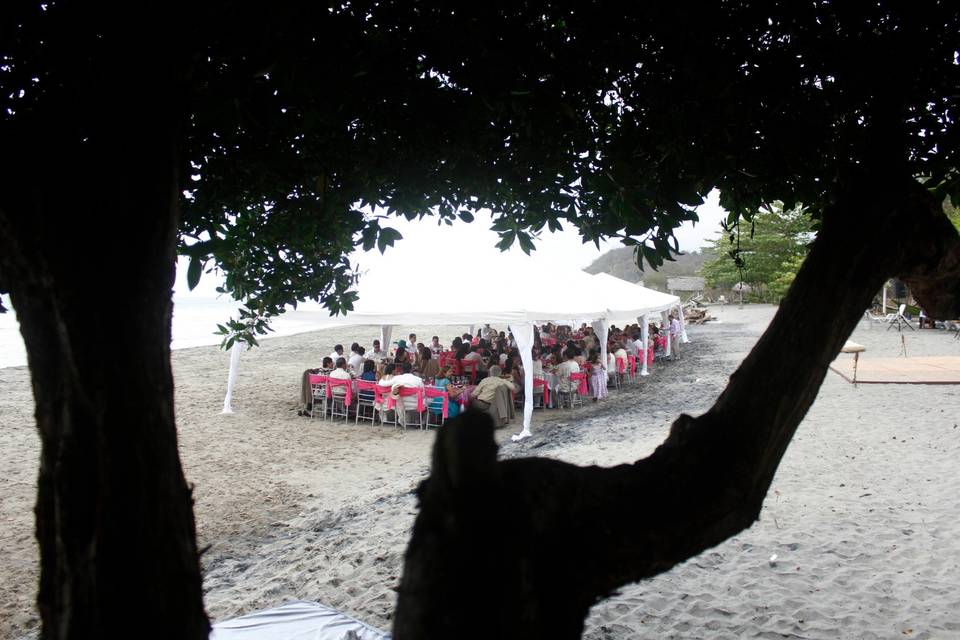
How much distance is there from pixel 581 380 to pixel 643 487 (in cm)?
1256

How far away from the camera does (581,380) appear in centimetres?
1405

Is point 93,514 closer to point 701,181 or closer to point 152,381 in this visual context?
point 152,381

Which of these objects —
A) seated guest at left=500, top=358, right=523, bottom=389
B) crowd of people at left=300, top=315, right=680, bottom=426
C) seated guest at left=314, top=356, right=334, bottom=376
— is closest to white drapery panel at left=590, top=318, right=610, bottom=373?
crowd of people at left=300, top=315, right=680, bottom=426

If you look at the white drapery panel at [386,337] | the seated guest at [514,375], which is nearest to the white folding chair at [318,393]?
the seated guest at [514,375]

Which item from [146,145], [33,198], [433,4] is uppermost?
[433,4]

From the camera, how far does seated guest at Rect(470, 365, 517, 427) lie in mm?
11828

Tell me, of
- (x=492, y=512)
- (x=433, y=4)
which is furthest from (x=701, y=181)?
(x=492, y=512)

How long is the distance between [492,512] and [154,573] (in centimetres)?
76

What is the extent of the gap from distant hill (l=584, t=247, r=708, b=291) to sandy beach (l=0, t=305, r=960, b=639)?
5703 cm

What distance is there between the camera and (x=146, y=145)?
1.57 metres

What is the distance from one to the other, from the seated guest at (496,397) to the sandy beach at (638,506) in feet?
1.14

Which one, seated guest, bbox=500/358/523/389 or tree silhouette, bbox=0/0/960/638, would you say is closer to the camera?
tree silhouette, bbox=0/0/960/638

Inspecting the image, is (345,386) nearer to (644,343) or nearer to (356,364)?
(356,364)

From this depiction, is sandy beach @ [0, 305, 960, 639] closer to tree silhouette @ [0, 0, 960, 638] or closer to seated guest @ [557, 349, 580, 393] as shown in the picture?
seated guest @ [557, 349, 580, 393]
